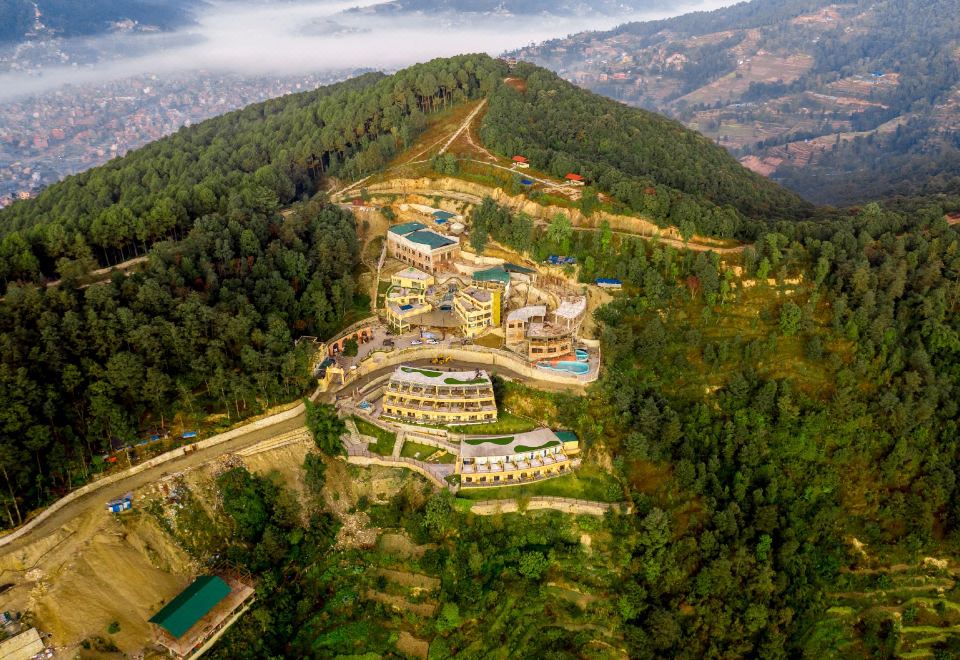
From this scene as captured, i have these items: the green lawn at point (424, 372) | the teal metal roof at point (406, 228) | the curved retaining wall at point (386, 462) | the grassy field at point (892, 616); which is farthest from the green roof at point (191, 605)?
the teal metal roof at point (406, 228)

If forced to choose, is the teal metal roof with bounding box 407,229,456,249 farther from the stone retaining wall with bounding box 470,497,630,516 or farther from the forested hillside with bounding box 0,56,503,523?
the stone retaining wall with bounding box 470,497,630,516

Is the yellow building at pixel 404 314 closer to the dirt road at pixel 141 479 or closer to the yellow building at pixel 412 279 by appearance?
the yellow building at pixel 412 279

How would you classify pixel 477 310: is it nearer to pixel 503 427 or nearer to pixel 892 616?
pixel 503 427

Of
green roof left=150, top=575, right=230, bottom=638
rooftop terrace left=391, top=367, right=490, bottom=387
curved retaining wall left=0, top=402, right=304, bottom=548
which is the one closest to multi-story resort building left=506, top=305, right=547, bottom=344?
rooftop terrace left=391, top=367, right=490, bottom=387

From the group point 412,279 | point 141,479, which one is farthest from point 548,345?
point 141,479

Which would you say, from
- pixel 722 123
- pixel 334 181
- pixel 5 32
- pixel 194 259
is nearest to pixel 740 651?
pixel 194 259

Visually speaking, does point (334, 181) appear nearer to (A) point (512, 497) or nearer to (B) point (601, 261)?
(B) point (601, 261)

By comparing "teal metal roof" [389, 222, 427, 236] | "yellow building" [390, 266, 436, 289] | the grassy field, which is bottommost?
the grassy field
